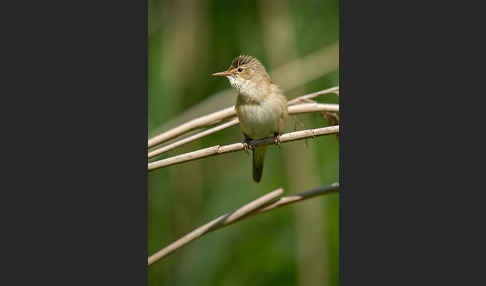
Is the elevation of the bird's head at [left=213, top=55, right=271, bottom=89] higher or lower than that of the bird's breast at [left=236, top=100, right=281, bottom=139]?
higher

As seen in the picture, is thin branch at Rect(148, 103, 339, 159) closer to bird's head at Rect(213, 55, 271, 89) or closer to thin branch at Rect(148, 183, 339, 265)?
thin branch at Rect(148, 183, 339, 265)

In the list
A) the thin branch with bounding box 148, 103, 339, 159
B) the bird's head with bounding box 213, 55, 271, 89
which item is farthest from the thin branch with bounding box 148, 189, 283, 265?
the bird's head with bounding box 213, 55, 271, 89

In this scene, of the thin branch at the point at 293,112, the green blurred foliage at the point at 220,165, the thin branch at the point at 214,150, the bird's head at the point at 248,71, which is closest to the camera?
the thin branch at the point at 214,150

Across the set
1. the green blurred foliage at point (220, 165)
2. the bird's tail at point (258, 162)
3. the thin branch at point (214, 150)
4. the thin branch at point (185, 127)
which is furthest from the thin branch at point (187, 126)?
A: the bird's tail at point (258, 162)

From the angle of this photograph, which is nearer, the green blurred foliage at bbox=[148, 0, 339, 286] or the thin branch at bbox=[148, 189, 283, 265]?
the thin branch at bbox=[148, 189, 283, 265]

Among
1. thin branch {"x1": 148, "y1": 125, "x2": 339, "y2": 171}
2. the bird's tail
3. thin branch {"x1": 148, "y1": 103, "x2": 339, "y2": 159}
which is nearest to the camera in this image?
thin branch {"x1": 148, "y1": 125, "x2": 339, "y2": 171}

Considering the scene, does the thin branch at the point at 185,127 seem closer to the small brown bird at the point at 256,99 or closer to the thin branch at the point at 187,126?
the thin branch at the point at 187,126

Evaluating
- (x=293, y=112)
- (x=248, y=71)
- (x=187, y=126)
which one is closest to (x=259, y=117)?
(x=248, y=71)
